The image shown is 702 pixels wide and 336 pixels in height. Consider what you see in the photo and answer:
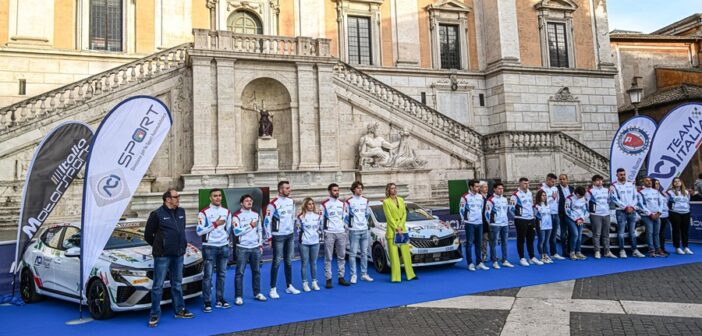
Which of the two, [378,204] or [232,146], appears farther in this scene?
[232,146]

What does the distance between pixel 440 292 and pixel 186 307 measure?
4350mm

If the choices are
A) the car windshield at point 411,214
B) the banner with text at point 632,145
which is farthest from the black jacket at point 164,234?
the banner with text at point 632,145

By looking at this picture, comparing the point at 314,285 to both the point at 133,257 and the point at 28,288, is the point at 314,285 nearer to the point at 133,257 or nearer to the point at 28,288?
the point at 133,257

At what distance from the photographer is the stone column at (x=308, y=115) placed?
1850cm

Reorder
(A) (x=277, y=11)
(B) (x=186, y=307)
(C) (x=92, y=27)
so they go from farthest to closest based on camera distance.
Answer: (A) (x=277, y=11) → (C) (x=92, y=27) → (B) (x=186, y=307)

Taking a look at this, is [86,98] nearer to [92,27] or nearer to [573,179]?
[92,27]

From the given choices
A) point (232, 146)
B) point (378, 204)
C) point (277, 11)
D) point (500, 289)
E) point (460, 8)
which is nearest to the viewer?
point (500, 289)

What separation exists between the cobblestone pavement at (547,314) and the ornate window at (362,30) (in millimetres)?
18912

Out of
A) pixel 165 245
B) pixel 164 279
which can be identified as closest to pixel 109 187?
pixel 165 245

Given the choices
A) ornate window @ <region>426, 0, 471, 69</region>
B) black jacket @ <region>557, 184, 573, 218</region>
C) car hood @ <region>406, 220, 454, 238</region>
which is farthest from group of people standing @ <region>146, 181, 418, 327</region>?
ornate window @ <region>426, 0, 471, 69</region>

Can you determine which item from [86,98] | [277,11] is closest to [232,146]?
[86,98]

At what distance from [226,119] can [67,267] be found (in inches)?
404

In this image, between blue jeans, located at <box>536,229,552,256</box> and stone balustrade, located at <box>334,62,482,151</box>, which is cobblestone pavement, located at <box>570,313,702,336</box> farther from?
stone balustrade, located at <box>334,62,482,151</box>

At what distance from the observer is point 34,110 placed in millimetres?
16047
